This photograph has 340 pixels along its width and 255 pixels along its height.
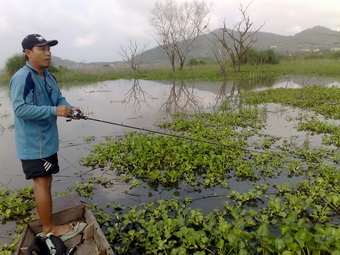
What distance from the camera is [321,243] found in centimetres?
238

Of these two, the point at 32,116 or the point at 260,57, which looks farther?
the point at 260,57

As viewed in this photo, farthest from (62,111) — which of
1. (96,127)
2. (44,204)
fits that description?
(96,127)

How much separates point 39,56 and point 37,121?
818 millimetres

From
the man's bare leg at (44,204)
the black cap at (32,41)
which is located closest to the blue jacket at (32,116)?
the black cap at (32,41)

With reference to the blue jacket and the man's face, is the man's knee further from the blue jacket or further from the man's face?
the man's face

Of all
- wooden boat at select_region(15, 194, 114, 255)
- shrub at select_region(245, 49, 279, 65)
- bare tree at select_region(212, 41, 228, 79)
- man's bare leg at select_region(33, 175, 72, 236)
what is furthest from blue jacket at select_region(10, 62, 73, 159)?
shrub at select_region(245, 49, 279, 65)

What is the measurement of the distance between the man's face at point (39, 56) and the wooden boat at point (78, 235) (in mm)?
2004

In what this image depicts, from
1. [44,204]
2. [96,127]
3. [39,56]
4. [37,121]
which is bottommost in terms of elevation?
[96,127]

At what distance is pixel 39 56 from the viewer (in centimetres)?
292

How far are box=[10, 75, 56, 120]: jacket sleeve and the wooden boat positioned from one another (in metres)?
1.44

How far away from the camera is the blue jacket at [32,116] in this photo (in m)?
2.70

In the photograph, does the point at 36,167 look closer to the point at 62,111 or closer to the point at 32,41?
the point at 62,111

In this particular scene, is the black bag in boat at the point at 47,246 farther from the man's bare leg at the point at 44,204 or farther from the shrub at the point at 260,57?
the shrub at the point at 260,57

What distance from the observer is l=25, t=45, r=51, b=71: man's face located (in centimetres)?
290
